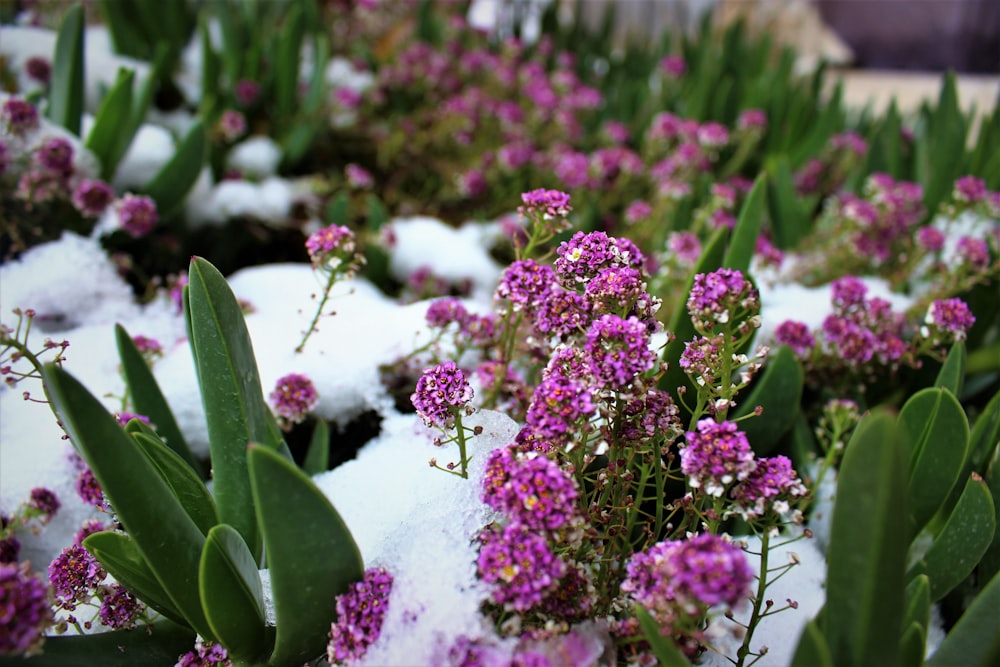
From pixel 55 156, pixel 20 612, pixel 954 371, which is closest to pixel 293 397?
pixel 20 612

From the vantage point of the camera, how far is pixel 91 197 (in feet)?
4.56

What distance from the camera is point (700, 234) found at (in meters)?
1.73

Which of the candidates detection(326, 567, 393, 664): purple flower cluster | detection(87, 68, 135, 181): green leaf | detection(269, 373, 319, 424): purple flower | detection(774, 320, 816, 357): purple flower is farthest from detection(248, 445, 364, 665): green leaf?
detection(87, 68, 135, 181): green leaf

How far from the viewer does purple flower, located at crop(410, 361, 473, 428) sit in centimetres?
68

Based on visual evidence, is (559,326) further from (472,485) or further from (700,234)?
(700,234)

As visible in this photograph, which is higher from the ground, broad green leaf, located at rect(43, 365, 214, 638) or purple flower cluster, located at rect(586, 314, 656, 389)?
purple flower cluster, located at rect(586, 314, 656, 389)

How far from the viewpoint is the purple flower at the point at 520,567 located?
58 centimetres

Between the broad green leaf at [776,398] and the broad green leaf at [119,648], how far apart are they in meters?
0.75

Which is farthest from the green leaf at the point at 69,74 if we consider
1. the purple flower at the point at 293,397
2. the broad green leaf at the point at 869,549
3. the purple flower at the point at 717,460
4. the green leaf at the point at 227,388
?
the broad green leaf at the point at 869,549

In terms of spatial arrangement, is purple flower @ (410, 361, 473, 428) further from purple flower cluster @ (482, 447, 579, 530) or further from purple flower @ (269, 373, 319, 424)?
purple flower @ (269, 373, 319, 424)

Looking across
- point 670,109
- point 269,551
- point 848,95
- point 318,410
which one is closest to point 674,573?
point 269,551

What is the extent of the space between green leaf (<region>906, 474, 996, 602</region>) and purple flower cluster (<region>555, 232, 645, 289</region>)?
1.37ft

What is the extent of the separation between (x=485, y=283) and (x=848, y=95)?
3548 millimetres

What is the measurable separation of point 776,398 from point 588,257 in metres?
0.45
